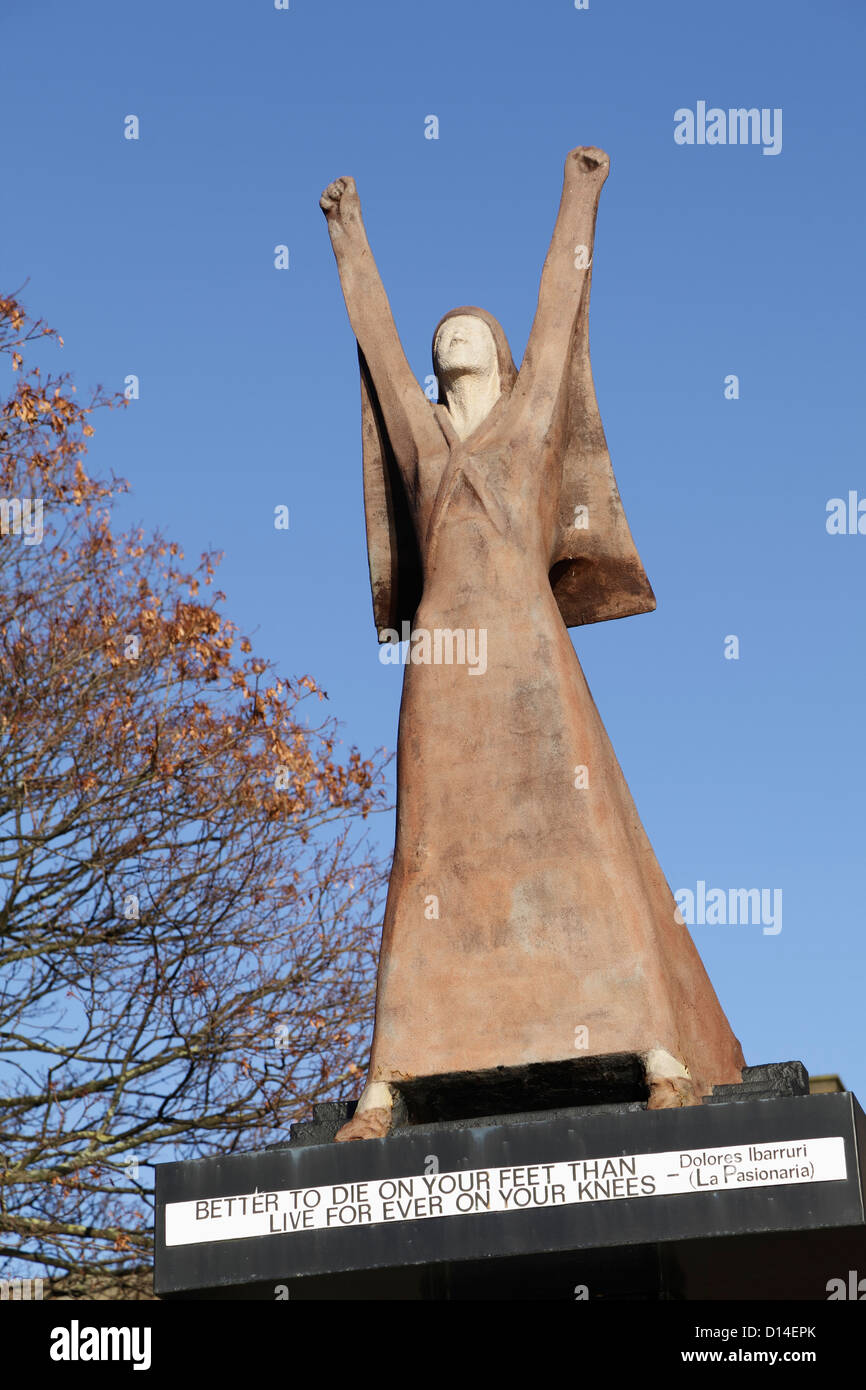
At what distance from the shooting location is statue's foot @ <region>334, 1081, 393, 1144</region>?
612 cm

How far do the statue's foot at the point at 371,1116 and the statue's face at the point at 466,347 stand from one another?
287 centimetres

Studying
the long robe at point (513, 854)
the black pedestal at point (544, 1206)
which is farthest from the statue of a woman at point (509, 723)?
the black pedestal at point (544, 1206)

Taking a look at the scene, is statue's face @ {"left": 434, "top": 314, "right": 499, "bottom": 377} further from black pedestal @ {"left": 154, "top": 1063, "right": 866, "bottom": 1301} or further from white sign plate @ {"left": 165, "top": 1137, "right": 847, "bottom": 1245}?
white sign plate @ {"left": 165, "top": 1137, "right": 847, "bottom": 1245}

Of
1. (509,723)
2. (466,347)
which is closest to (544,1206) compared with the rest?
(509,723)

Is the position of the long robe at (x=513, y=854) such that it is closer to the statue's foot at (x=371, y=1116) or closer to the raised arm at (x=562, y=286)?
the statue's foot at (x=371, y=1116)

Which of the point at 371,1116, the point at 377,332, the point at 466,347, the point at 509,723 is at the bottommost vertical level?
the point at 371,1116

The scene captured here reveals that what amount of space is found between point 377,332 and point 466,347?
41 centimetres

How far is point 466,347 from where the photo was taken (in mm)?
7465

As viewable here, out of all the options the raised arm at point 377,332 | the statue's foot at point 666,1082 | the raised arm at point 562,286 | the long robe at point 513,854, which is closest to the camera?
the statue's foot at point 666,1082

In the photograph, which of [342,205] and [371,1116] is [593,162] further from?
[371,1116]

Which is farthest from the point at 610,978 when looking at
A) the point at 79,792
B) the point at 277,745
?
the point at 277,745

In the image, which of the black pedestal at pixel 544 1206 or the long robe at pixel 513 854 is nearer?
the black pedestal at pixel 544 1206

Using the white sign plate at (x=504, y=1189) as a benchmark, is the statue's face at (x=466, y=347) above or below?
above

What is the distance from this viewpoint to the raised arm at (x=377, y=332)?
743cm
